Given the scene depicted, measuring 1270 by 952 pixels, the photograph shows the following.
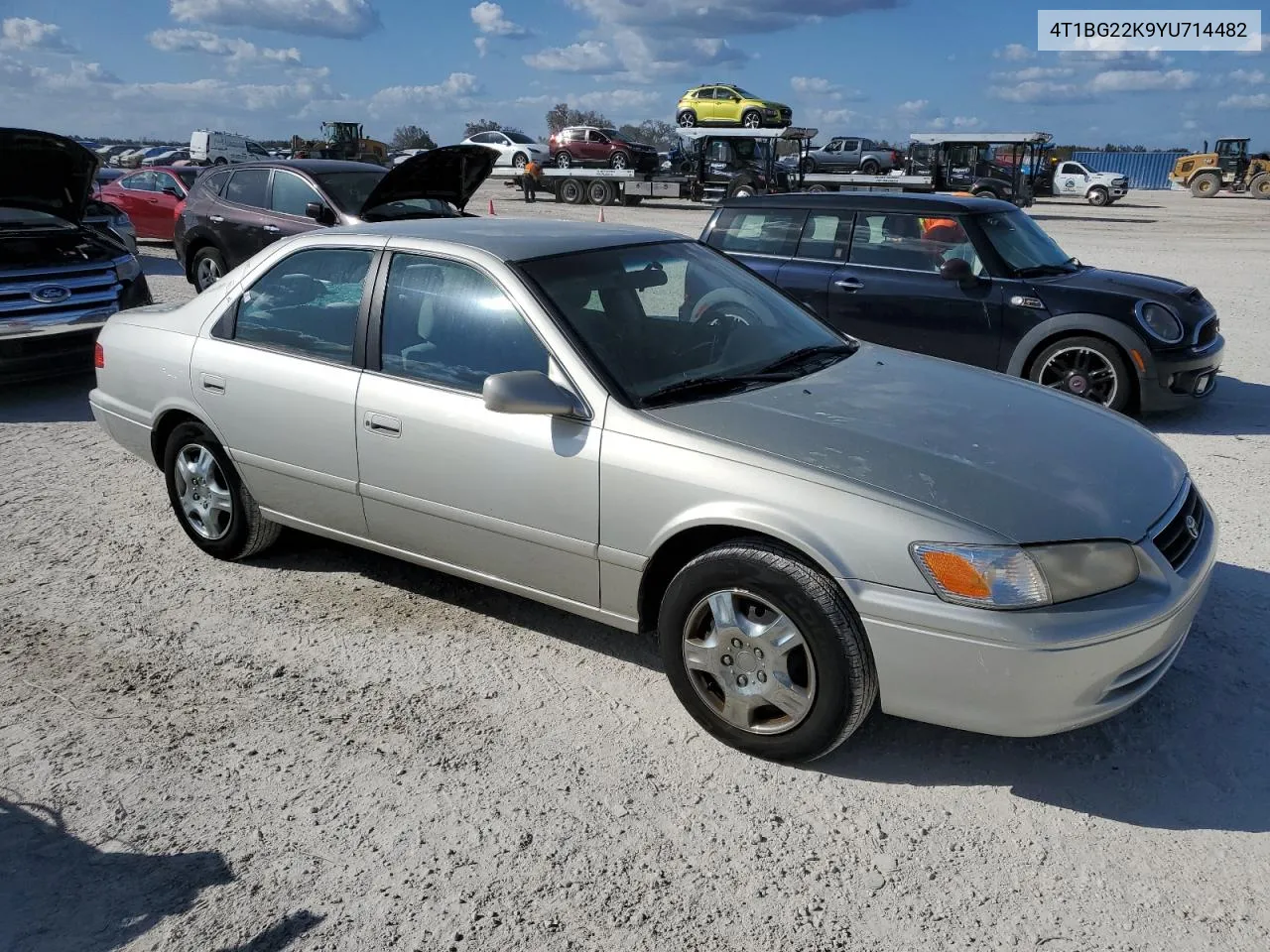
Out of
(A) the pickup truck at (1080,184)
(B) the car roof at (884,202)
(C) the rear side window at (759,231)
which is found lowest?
(C) the rear side window at (759,231)

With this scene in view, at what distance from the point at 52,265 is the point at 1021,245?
7468 millimetres

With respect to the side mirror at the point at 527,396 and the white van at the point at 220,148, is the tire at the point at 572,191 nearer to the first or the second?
the white van at the point at 220,148

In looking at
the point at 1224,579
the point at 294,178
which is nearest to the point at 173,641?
the point at 1224,579

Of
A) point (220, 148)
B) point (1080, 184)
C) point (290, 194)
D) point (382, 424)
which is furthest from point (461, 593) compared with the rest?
point (220, 148)

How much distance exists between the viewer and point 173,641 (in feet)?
13.3

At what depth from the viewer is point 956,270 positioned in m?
7.31

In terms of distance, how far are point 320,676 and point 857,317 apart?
5.28 meters

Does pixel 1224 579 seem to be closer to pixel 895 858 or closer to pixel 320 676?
pixel 895 858

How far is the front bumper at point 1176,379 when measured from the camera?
6902 mm

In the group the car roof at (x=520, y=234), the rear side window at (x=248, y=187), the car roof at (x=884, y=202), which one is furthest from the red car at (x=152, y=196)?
the car roof at (x=520, y=234)

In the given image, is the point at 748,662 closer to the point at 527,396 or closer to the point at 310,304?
the point at 527,396

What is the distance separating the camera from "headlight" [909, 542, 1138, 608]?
2.76m

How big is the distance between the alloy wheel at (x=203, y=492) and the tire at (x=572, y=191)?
2826cm

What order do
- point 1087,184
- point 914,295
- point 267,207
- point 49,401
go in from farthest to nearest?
point 1087,184, point 267,207, point 49,401, point 914,295
